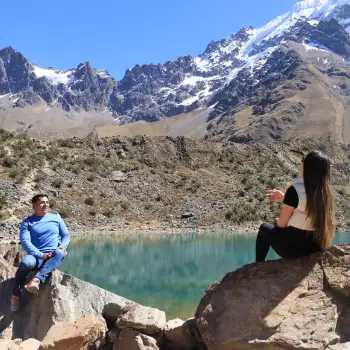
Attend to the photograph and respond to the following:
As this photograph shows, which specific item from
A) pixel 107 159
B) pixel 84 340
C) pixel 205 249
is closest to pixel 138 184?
pixel 107 159

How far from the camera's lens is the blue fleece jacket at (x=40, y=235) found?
27.0ft

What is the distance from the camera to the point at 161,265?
22359 millimetres

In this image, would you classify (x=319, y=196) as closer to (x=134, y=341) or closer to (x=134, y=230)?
(x=134, y=341)

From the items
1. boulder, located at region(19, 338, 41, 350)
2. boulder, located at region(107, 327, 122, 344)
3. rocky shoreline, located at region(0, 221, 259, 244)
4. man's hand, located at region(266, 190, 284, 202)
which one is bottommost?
rocky shoreline, located at region(0, 221, 259, 244)

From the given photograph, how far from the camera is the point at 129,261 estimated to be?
911 inches

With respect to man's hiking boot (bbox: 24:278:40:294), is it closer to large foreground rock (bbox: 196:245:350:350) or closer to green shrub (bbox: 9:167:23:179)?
large foreground rock (bbox: 196:245:350:350)

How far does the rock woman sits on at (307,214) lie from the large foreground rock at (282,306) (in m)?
0.25

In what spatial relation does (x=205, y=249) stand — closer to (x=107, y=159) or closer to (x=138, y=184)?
(x=138, y=184)

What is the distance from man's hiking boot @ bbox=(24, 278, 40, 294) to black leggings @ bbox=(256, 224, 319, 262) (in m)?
3.76

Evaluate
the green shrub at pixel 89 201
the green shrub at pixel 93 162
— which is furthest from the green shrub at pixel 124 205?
the green shrub at pixel 93 162

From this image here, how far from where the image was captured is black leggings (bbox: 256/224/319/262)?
21.5 ft

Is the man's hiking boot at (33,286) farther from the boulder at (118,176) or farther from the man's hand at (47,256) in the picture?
the boulder at (118,176)

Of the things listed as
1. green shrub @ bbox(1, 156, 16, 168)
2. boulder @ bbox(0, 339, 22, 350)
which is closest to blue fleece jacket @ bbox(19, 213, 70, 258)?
boulder @ bbox(0, 339, 22, 350)

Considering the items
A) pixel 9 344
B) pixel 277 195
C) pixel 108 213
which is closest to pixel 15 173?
pixel 108 213
